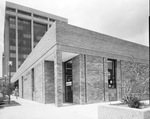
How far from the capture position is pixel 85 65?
13.9 meters

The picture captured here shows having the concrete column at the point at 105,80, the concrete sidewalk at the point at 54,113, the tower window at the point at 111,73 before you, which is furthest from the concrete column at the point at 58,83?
the tower window at the point at 111,73

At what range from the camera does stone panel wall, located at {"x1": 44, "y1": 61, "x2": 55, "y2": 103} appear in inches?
583

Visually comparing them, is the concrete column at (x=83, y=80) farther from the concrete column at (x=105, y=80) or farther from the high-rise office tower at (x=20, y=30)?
the high-rise office tower at (x=20, y=30)

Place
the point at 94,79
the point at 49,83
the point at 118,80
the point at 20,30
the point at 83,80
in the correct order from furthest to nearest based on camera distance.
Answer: the point at 20,30 < the point at 118,80 < the point at 49,83 < the point at 94,79 < the point at 83,80

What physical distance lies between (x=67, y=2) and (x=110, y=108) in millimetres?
6309

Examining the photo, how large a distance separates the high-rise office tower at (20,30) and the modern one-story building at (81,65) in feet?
147

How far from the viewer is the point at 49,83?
15.0m

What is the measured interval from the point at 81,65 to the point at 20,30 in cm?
5121

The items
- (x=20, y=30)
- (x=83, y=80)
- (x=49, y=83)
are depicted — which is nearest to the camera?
(x=83, y=80)

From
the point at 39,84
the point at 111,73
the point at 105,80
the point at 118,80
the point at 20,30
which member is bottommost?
the point at 39,84

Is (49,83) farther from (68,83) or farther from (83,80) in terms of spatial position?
(83,80)

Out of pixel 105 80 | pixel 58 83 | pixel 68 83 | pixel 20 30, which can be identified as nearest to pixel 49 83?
pixel 68 83

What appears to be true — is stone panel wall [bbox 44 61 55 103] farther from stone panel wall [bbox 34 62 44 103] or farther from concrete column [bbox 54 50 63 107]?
concrete column [bbox 54 50 63 107]

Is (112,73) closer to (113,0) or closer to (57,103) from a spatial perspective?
→ (57,103)
